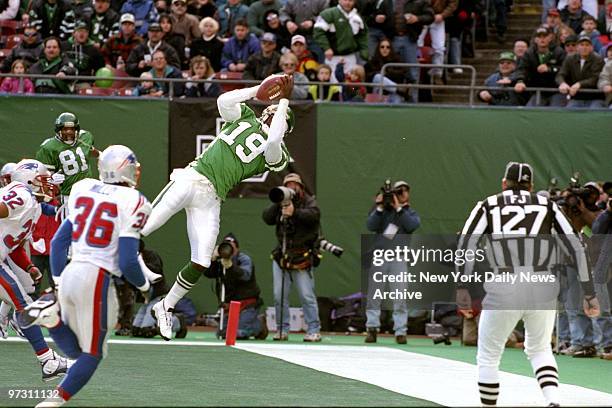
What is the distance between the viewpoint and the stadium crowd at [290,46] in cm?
1881

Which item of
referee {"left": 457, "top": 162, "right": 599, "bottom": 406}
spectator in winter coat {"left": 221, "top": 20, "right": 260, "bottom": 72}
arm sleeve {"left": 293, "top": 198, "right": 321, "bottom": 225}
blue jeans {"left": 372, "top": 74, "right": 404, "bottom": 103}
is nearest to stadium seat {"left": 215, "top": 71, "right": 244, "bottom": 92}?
spectator in winter coat {"left": 221, "top": 20, "right": 260, "bottom": 72}

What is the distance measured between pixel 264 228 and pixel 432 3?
4.87m

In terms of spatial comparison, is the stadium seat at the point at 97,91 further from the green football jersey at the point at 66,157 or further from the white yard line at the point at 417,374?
the white yard line at the point at 417,374

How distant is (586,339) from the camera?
50.0ft

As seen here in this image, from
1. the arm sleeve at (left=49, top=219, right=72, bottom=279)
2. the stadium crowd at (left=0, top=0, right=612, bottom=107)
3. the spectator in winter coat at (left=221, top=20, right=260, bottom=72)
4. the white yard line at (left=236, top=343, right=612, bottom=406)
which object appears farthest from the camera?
the spectator in winter coat at (left=221, top=20, right=260, bottom=72)

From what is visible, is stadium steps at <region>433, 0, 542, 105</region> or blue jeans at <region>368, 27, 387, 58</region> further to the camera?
stadium steps at <region>433, 0, 542, 105</region>

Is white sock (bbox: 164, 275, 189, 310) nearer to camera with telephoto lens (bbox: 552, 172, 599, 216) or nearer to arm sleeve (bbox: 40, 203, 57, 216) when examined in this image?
arm sleeve (bbox: 40, 203, 57, 216)

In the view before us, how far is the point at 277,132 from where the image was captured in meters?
11.7

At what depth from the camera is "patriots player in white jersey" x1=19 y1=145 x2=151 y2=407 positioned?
27.3 feet

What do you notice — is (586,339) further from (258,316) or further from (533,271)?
(533,271)

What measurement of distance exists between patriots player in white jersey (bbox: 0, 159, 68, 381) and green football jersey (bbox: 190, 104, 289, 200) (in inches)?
64.2

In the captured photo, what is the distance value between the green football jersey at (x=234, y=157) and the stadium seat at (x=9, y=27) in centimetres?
988

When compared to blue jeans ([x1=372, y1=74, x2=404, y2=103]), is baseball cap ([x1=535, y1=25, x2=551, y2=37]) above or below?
above

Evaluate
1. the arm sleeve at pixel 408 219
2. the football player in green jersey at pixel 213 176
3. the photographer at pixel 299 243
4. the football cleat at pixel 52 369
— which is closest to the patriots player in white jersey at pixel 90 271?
the football cleat at pixel 52 369
